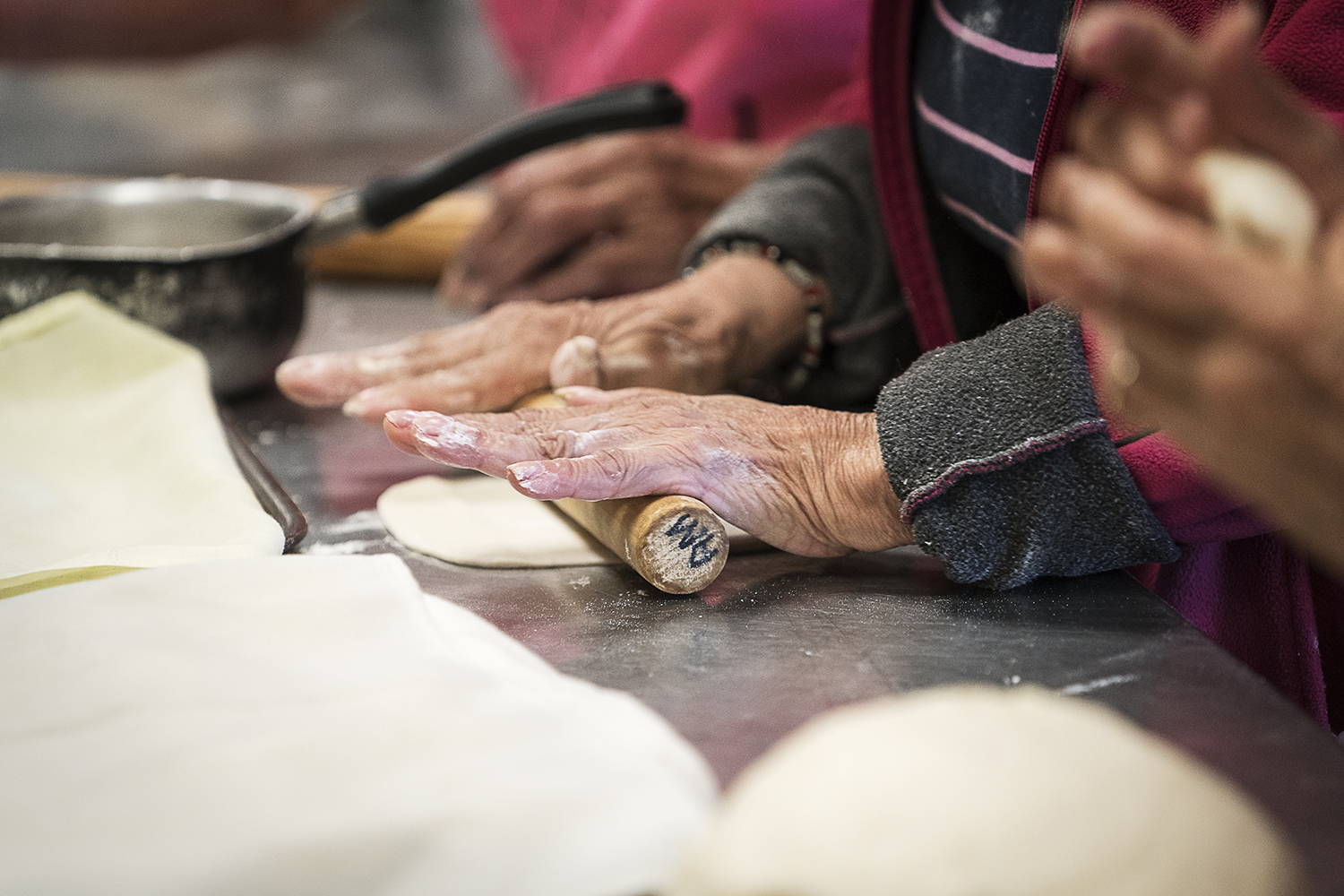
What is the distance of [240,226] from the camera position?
1.43m

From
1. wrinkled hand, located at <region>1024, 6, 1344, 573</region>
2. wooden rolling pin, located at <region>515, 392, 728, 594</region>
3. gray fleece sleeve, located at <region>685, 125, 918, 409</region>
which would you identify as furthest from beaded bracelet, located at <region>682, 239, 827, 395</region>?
wrinkled hand, located at <region>1024, 6, 1344, 573</region>

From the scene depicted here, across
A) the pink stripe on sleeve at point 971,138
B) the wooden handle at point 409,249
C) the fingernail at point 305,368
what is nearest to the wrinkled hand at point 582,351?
the fingernail at point 305,368

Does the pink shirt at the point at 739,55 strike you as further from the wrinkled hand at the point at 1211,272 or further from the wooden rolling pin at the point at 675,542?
the wrinkled hand at the point at 1211,272

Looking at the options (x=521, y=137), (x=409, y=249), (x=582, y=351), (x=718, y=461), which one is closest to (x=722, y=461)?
(x=718, y=461)

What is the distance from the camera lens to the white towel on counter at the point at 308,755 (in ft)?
1.61

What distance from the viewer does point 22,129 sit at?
311 cm

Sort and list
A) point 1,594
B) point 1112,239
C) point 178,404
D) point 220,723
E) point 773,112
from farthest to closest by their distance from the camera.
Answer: point 773,112, point 178,404, point 1,594, point 220,723, point 1112,239

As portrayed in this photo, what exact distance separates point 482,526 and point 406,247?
0.96 m

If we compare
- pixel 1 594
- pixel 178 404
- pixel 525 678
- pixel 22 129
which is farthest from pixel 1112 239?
pixel 22 129

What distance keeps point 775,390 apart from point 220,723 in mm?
852

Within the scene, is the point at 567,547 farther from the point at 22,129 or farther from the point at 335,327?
the point at 22,129

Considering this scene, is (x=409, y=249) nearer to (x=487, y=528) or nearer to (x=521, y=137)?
(x=521, y=137)

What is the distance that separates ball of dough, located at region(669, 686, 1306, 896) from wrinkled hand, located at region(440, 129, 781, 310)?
126 centimetres

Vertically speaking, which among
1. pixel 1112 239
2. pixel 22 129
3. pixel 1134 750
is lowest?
pixel 22 129
